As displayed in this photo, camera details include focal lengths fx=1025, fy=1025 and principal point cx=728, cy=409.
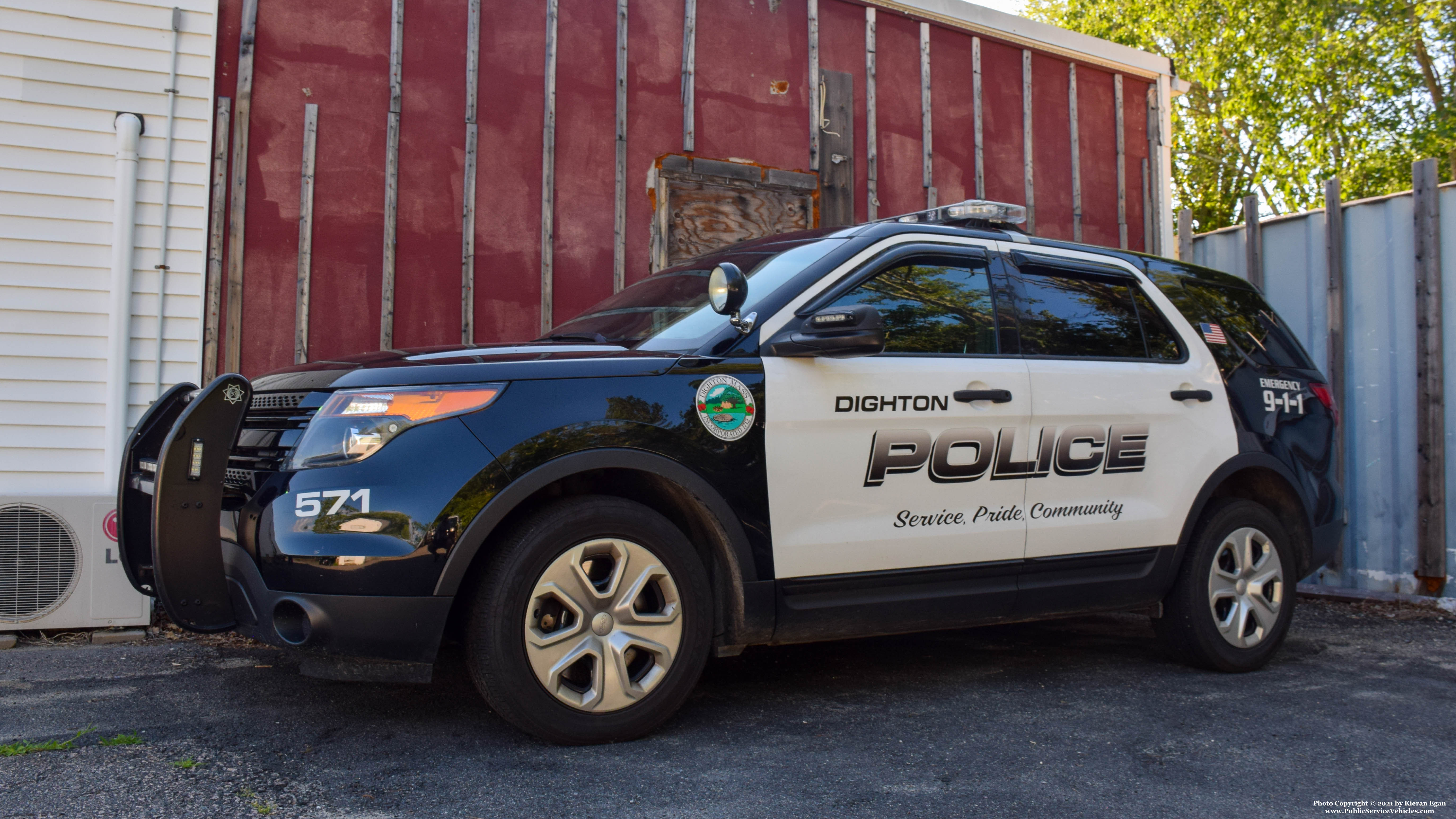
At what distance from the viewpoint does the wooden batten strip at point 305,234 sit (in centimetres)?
624

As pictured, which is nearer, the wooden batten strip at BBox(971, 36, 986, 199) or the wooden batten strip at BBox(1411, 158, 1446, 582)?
the wooden batten strip at BBox(1411, 158, 1446, 582)

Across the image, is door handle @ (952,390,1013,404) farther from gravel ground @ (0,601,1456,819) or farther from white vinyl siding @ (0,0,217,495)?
white vinyl siding @ (0,0,217,495)

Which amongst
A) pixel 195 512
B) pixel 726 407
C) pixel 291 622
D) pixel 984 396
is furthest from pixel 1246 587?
pixel 195 512

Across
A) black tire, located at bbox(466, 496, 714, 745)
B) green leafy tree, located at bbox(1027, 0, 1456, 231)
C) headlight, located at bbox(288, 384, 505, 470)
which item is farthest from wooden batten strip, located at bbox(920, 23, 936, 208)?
green leafy tree, located at bbox(1027, 0, 1456, 231)

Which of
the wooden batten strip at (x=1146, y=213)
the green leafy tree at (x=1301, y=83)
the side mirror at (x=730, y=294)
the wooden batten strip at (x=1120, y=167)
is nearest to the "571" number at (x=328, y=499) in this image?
the side mirror at (x=730, y=294)

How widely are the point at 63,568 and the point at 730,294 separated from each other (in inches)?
153

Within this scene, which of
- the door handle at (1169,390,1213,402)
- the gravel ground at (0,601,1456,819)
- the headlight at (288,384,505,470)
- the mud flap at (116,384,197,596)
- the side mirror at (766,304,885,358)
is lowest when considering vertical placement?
the gravel ground at (0,601,1456,819)

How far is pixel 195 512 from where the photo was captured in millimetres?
3166

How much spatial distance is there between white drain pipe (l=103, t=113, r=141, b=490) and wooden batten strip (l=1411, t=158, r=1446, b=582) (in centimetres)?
756

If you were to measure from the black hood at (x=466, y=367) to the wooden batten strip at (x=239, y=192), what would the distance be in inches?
106

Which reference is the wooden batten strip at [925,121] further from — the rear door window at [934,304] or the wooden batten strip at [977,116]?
the rear door window at [934,304]

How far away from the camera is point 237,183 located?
6.12m

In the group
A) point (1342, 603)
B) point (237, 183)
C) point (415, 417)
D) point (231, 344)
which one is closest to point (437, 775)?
point (415, 417)

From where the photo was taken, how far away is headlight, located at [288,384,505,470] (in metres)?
3.04
